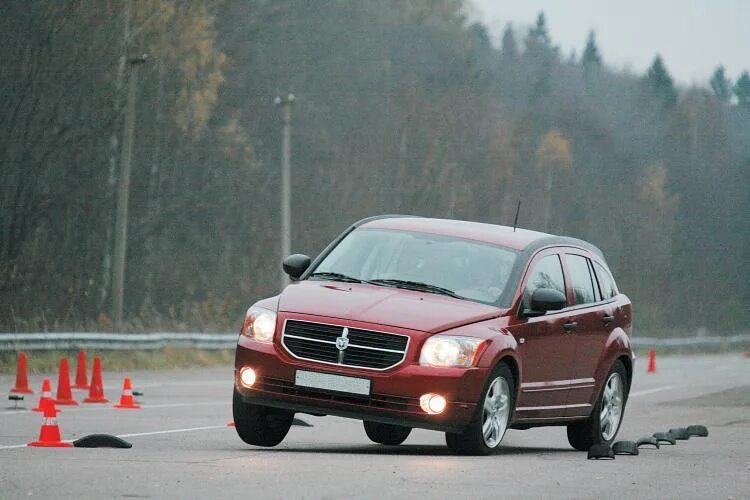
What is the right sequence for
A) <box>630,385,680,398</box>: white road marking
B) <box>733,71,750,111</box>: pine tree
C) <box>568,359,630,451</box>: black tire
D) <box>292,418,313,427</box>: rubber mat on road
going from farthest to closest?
<box>733,71,750,111</box>: pine tree → <box>630,385,680,398</box>: white road marking → <box>292,418,313,427</box>: rubber mat on road → <box>568,359,630,451</box>: black tire

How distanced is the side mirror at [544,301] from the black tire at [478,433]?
0.58 meters

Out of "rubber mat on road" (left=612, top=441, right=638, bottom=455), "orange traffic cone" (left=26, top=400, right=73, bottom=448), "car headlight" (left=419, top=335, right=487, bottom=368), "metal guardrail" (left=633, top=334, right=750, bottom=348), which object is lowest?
"metal guardrail" (left=633, top=334, right=750, bottom=348)

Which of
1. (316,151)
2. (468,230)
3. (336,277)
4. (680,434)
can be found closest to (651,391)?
(680,434)

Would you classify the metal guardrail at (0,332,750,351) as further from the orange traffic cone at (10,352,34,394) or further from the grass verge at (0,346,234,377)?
the orange traffic cone at (10,352,34,394)

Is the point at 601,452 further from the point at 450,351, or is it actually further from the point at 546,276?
the point at 450,351

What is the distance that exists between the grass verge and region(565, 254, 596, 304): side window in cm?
1455

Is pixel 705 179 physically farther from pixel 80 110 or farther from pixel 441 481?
pixel 441 481

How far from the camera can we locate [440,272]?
44.3 feet

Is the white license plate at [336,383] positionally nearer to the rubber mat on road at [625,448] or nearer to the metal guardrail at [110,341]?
the rubber mat on road at [625,448]

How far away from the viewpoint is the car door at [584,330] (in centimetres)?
1457

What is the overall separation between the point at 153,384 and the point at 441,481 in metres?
16.5

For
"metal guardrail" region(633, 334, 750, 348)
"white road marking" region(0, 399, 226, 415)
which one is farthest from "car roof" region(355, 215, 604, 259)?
"metal guardrail" region(633, 334, 750, 348)

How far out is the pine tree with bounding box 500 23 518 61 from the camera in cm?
12509

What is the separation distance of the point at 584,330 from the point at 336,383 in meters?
3.05
